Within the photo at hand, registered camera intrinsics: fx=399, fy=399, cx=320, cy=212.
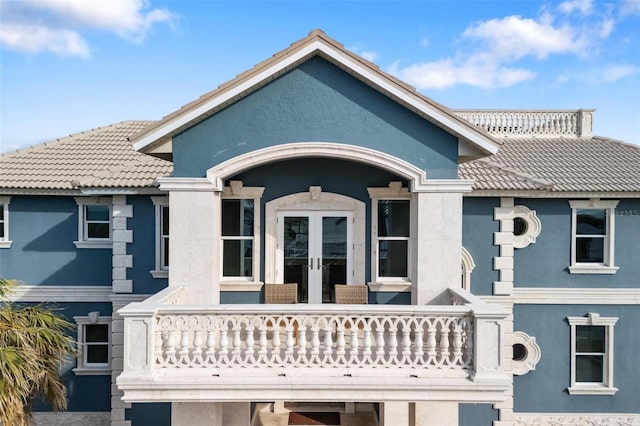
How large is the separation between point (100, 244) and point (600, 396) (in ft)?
52.6

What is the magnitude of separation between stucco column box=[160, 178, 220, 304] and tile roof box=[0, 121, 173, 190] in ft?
12.0

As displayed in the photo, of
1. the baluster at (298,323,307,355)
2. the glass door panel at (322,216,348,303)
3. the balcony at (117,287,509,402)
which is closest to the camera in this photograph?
the balcony at (117,287,509,402)

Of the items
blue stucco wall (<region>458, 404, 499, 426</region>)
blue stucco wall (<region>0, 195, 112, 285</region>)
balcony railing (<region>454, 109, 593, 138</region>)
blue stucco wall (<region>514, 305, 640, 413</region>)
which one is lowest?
blue stucco wall (<region>458, 404, 499, 426</region>)

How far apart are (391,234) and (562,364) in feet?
23.8

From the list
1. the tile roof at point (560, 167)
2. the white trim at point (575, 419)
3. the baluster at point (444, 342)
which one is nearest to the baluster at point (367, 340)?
the baluster at point (444, 342)

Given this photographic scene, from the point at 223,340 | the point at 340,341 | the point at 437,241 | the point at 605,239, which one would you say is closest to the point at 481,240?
the point at 605,239

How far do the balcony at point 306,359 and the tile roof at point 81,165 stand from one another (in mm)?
5856

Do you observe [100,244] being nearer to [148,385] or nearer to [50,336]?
[50,336]

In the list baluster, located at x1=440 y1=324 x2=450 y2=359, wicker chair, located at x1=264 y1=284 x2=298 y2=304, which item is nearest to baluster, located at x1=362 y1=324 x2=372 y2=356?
baluster, located at x1=440 y1=324 x2=450 y2=359

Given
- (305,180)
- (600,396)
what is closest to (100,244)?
(305,180)

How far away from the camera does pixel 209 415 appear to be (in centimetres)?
783

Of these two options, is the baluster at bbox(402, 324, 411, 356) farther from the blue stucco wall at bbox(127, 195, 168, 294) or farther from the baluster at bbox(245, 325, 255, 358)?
the blue stucco wall at bbox(127, 195, 168, 294)

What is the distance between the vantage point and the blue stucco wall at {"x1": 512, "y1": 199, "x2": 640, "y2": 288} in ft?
40.3

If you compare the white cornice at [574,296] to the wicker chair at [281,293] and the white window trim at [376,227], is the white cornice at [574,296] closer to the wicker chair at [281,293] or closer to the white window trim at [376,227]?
the white window trim at [376,227]
